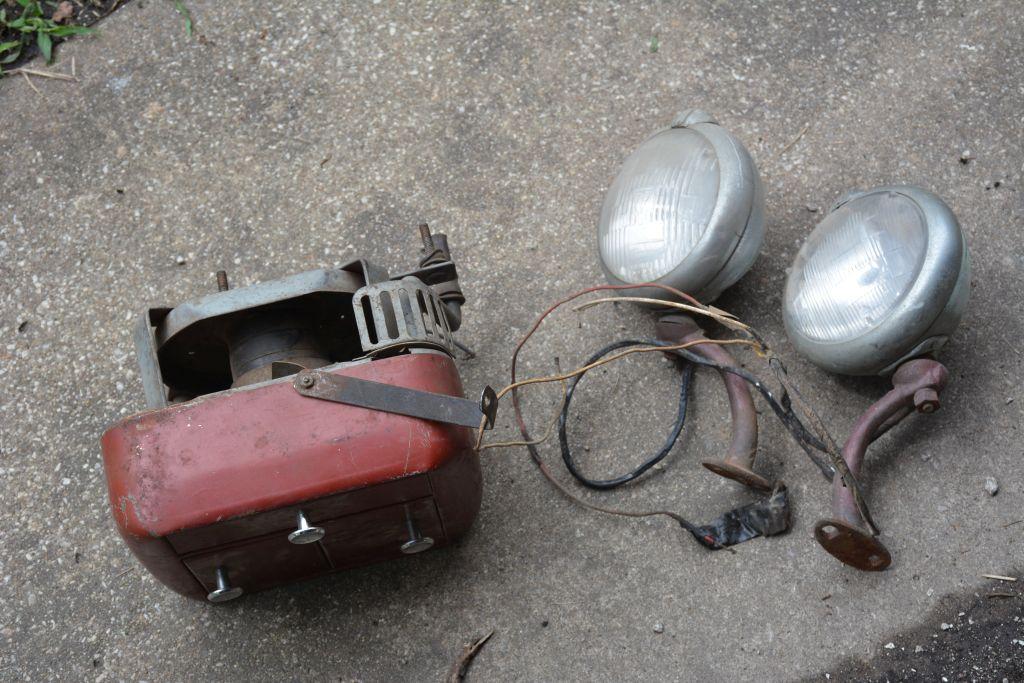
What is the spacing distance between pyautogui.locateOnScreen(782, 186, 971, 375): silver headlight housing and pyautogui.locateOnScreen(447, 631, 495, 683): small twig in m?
0.73

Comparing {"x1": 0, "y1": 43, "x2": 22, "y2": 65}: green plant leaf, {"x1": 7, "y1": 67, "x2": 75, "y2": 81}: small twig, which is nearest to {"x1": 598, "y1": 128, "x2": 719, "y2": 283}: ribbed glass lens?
{"x1": 7, "y1": 67, "x2": 75, "y2": 81}: small twig

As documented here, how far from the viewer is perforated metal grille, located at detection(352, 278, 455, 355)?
149 centimetres

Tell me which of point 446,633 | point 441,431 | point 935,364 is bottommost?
point 446,633

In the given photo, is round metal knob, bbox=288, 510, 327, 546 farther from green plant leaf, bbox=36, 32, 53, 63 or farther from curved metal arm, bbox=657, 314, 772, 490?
green plant leaf, bbox=36, 32, 53, 63

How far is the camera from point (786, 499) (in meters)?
1.70

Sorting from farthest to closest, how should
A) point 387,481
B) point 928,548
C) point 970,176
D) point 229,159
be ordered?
point 229,159 < point 970,176 < point 928,548 < point 387,481

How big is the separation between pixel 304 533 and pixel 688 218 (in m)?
0.79

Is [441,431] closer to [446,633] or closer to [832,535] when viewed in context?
[446,633]

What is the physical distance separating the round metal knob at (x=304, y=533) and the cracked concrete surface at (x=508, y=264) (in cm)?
34

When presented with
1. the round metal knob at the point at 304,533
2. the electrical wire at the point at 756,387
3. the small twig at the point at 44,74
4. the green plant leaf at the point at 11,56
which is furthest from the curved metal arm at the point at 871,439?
the green plant leaf at the point at 11,56

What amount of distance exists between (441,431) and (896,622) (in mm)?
811

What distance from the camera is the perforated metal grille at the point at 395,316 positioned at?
1.49 meters

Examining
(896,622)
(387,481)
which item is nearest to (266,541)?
(387,481)

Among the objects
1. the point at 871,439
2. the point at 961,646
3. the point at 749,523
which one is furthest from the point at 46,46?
the point at 961,646
